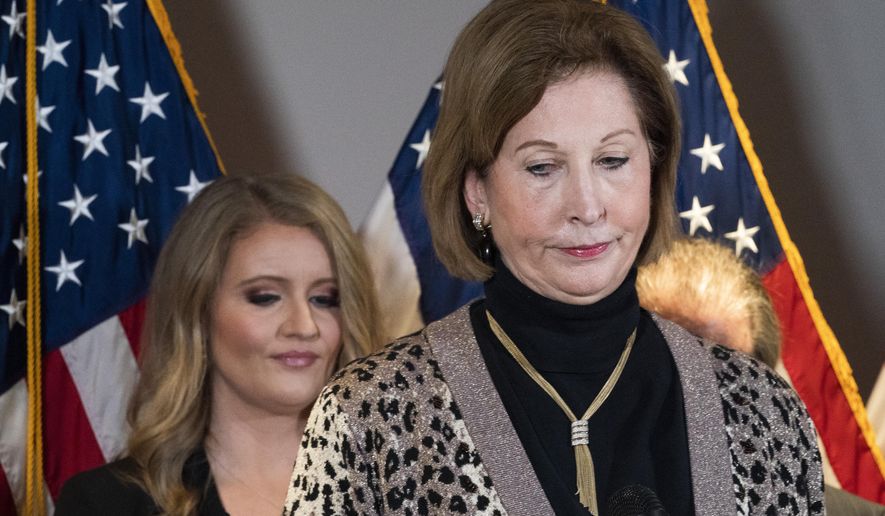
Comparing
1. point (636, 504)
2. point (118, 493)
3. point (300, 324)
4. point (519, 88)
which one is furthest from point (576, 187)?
point (118, 493)

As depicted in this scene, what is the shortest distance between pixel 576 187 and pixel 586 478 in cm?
39

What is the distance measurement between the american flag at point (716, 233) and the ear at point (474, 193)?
1662mm

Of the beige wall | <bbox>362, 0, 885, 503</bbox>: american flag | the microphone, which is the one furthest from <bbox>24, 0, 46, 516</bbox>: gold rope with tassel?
the microphone

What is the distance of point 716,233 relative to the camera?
11.6 feet

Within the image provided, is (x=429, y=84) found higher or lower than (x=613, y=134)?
higher

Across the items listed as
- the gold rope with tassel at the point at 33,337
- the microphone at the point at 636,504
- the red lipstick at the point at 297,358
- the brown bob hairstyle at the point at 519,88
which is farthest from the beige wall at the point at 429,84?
the microphone at the point at 636,504

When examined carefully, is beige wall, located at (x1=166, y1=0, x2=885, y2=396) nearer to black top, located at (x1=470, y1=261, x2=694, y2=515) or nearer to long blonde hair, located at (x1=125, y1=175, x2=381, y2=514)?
long blonde hair, located at (x1=125, y1=175, x2=381, y2=514)

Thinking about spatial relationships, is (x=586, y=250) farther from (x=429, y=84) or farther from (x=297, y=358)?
(x=429, y=84)

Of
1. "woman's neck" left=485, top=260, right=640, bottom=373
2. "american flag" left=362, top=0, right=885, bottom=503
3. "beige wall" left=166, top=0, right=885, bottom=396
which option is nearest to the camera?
"woman's neck" left=485, top=260, right=640, bottom=373

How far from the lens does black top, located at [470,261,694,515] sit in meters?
1.79

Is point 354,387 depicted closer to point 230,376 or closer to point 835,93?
point 230,376

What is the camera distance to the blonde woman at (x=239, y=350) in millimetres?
3154

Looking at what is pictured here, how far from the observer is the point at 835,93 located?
13.1ft

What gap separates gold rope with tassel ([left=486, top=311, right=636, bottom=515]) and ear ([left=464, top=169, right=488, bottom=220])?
0.15m
